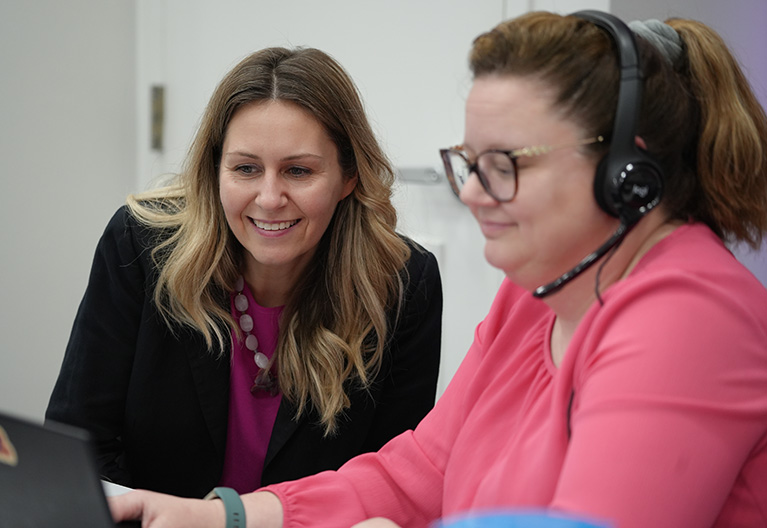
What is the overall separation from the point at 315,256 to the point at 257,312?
0.47ft

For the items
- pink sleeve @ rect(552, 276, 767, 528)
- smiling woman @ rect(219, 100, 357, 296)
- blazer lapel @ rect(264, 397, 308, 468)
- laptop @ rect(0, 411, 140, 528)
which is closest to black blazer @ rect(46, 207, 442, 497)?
blazer lapel @ rect(264, 397, 308, 468)

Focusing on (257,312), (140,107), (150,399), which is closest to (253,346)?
(257,312)

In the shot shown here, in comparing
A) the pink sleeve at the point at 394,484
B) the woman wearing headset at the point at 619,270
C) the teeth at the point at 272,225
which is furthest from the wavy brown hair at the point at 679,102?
the teeth at the point at 272,225

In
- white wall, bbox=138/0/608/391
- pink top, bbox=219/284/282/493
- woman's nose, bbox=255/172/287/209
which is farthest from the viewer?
white wall, bbox=138/0/608/391

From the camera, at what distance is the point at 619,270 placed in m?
0.85

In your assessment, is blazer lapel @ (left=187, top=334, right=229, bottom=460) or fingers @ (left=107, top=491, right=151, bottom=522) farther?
blazer lapel @ (left=187, top=334, right=229, bottom=460)

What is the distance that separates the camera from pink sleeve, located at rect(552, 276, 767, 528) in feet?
2.23

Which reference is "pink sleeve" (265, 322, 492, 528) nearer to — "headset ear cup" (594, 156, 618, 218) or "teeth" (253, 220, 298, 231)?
"headset ear cup" (594, 156, 618, 218)

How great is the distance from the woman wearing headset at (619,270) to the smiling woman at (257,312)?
0.47 m

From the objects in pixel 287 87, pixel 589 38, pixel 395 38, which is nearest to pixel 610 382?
pixel 589 38

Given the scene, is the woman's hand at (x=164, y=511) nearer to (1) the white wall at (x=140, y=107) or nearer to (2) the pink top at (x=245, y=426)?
(2) the pink top at (x=245, y=426)

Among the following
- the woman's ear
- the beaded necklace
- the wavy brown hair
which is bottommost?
the beaded necklace

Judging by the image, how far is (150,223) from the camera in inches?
59.6

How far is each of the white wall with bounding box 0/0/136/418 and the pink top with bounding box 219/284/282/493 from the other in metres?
1.61
